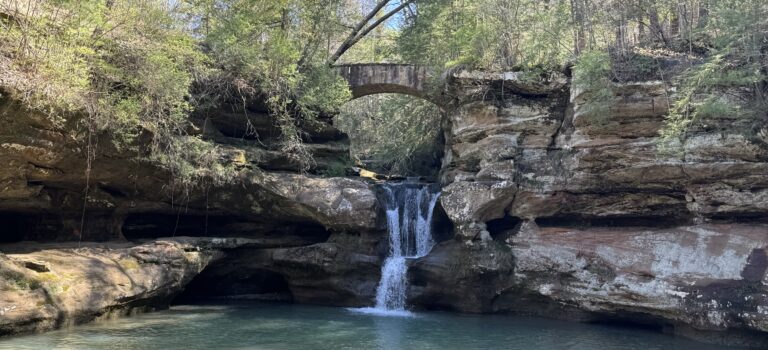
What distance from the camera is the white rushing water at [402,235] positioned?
1552 centimetres

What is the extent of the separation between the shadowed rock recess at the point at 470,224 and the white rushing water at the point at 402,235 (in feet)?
1.19

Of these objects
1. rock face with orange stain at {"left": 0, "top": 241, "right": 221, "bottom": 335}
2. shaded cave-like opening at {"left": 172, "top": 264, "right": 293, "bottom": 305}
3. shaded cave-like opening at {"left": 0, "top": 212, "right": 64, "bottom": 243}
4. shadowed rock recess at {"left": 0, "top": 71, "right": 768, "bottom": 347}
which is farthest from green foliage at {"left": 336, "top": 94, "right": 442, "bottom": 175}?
shaded cave-like opening at {"left": 0, "top": 212, "right": 64, "bottom": 243}

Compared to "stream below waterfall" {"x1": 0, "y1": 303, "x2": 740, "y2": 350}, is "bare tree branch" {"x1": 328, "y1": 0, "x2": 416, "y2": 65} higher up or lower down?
higher up

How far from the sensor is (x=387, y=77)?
60.1 feet

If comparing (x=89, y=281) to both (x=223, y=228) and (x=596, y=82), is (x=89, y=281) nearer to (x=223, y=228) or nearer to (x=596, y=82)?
(x=223, y=228)

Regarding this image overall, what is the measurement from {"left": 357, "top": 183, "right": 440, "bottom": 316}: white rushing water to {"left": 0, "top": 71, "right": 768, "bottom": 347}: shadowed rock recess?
0.36 meters

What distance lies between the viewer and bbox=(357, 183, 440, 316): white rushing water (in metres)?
15.5

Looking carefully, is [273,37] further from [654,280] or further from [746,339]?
[746,339]

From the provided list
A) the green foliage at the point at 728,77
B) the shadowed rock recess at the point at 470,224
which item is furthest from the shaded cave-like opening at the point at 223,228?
the green foliage at the point at 728,77

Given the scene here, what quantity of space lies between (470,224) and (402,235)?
2513 millimetres

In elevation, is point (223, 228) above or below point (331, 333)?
above

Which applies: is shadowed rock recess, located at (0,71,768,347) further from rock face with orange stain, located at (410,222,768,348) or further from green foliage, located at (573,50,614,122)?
green foliage, located at (573,50,614,122)

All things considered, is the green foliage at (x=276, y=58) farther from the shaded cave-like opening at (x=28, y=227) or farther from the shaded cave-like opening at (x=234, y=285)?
the shaded cave-like opening at (x=28, y=227)

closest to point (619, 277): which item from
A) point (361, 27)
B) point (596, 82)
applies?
point (596, 82)
